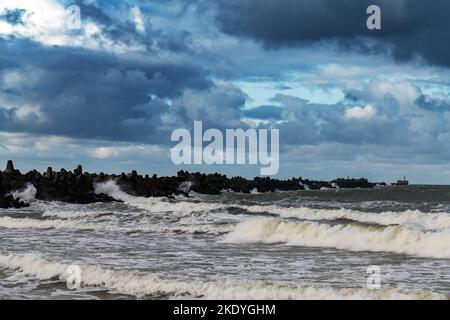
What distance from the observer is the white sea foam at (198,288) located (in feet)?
37.2

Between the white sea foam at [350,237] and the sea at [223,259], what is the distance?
4cm

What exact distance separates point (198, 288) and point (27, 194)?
37723 millimetres

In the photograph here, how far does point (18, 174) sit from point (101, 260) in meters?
34.1

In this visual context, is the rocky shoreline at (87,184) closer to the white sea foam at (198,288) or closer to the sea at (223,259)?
the sea at (223,259)

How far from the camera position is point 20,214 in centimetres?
3750

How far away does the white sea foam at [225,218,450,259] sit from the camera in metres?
19.7

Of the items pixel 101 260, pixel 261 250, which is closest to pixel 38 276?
pixel 101 260

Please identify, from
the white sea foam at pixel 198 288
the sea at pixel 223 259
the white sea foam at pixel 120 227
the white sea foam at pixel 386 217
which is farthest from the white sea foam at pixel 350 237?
the white sea foam at pixel 198 288

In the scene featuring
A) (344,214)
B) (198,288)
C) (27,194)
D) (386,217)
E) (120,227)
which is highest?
(27,194)

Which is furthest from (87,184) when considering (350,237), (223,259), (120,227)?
(223,259)

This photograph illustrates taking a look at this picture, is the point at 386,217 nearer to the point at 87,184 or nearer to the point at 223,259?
the point at 223,259

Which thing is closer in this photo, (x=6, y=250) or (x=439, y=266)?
(x=439, y=266)

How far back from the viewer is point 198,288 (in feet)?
40.3
